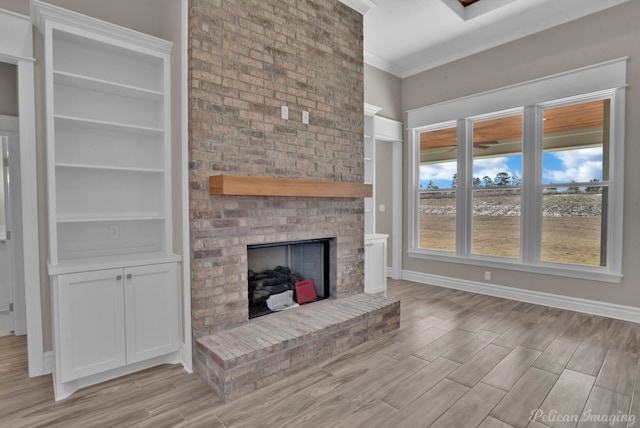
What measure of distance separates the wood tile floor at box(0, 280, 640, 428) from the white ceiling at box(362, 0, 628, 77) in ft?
11.7

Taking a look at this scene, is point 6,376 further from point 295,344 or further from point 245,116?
point 245,116

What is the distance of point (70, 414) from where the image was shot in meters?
2.10

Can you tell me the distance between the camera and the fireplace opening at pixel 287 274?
3.22 metres

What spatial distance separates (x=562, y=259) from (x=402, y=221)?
2.25m

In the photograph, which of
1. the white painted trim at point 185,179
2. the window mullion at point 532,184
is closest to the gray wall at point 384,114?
the window mullion at point 532,184

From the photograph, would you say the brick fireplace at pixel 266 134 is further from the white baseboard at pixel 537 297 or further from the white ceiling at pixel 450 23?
the white baseboard at pixel 537 297

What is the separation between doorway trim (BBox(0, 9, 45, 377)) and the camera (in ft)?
8.05

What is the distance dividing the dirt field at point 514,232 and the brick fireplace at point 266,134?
1988mm

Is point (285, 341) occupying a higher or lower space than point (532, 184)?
lower

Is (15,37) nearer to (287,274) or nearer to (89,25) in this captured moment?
(89,25)

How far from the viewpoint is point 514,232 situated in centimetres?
453

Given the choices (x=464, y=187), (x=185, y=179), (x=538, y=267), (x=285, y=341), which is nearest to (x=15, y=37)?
(x=185, y=179)

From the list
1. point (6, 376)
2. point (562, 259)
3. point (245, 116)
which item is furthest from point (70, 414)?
point (562, 259)

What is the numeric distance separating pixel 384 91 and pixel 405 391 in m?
4.35
